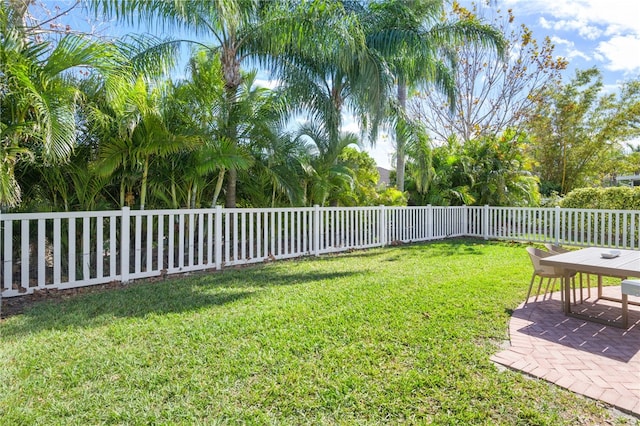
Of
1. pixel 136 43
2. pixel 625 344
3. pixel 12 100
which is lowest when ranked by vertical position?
pixel 625 344

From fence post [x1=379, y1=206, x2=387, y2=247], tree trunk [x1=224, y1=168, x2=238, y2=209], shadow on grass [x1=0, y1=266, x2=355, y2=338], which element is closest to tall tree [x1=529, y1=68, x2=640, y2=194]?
fence post [x1=379, y1=206, x2=387, y2=247]

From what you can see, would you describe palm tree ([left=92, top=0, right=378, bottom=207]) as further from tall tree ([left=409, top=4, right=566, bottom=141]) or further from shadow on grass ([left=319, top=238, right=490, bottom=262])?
tall tree ([left=409, top=4, right=566, bottom=141])

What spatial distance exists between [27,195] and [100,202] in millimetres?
975

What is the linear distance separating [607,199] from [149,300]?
1316 cm

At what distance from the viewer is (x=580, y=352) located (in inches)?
123

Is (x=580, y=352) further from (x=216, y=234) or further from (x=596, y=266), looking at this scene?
(x=216, y=234)

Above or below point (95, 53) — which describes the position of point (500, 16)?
above

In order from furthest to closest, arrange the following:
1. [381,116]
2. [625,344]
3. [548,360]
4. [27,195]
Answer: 1. [381,116]
2. [27,195]
3. [625,344]
4. [548,360]

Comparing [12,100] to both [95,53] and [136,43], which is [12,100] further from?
[136,43]

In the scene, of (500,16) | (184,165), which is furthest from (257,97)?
(500,16)

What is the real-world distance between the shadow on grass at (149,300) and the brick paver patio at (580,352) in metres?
3.08

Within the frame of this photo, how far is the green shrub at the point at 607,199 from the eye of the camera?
10414mm

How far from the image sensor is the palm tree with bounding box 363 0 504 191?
908cm

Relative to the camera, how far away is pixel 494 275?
240 inches
